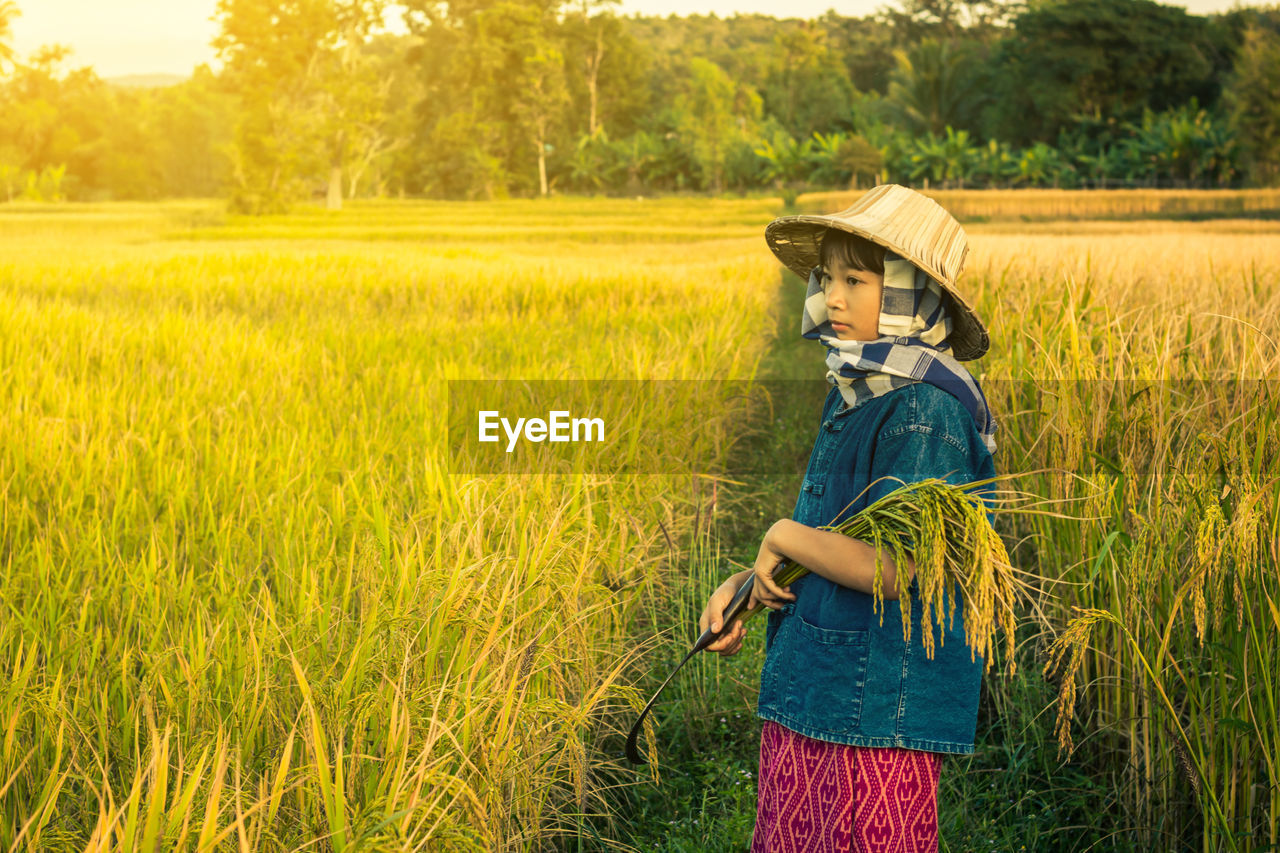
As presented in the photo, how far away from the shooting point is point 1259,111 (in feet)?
80.8

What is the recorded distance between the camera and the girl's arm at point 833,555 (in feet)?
4.44

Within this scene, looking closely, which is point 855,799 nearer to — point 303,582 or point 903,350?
point 903,350

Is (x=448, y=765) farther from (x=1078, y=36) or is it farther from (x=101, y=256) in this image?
(x=1078, y=36)

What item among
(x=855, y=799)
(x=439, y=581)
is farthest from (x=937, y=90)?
(x=855, y=799)

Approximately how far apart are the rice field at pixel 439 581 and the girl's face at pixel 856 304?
21.8 inches

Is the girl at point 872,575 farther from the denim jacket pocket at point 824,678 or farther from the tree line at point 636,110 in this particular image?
the tree line at point 636,110

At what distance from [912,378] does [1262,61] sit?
2878 cm

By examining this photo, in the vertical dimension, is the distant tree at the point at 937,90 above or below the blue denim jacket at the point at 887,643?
above

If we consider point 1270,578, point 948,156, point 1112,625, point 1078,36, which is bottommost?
point 1112,625

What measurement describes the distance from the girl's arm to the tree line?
2562 cm

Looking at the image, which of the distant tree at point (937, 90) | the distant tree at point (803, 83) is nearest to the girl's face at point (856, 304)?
the distant tree at point (937, 90)

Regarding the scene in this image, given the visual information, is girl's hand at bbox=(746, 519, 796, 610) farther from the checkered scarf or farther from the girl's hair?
the girl's hair

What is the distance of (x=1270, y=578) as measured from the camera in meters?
1.98

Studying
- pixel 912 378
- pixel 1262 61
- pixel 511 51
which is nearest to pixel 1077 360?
pixel 912 378
